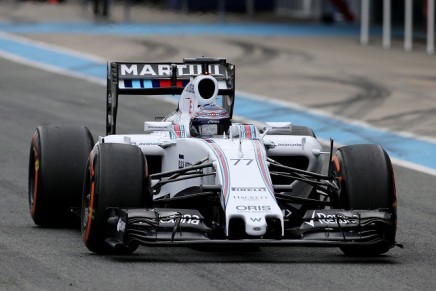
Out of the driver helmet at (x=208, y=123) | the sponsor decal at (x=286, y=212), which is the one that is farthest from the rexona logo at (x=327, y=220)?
the driver helmet at (x=208, y=123)

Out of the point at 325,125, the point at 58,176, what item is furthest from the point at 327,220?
the point at 325,125

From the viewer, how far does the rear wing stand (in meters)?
12.5

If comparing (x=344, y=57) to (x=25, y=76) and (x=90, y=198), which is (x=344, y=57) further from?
(x=90, y=198)

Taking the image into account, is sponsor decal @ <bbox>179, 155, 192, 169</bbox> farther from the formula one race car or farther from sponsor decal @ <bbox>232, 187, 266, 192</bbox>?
sponsor decal @ <bbox>232, 187, 266, 192</bbox>

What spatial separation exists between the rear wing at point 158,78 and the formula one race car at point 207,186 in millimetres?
711

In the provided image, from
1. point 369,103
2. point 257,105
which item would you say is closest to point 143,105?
point 257,105

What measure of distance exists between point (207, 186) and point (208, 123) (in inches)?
49.7

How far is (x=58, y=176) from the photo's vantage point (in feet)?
37.9

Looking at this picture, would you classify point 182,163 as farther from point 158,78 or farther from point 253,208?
point 158,78

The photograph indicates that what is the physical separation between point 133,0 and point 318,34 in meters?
12.6

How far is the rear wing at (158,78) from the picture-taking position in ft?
41.2

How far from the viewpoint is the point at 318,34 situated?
3669cm

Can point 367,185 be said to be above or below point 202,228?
above

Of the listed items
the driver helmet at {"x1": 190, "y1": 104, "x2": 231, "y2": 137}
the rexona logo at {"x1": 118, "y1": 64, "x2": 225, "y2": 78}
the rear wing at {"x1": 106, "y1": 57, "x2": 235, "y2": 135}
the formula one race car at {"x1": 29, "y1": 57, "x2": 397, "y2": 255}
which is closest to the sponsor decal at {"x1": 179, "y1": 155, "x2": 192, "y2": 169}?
the formula one race car at {"x1": 29, "y1": 57, "x2": 397, "y2": 255}
